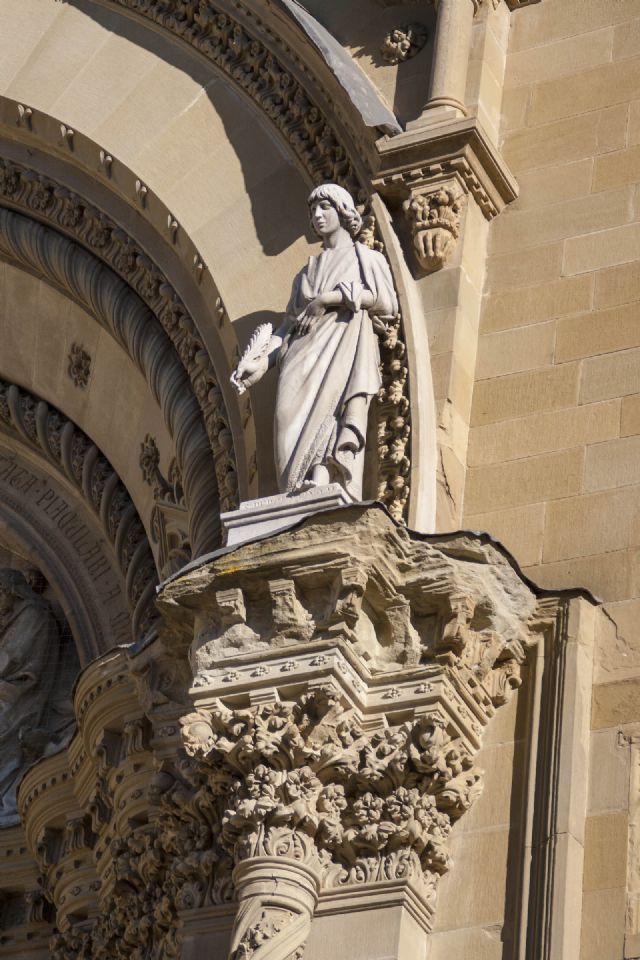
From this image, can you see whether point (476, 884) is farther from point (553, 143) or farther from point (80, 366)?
point (80, 366)

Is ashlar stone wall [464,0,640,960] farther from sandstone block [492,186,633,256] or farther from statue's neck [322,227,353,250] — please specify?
statue's neck [322,227,353,250]

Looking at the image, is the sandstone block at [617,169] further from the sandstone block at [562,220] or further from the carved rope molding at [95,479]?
the carved rope molding at [95,479]

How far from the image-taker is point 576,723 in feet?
26.5

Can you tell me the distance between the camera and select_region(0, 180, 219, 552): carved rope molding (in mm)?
10133

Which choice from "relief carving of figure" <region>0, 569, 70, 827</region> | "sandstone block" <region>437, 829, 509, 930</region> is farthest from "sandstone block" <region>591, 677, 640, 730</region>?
"relief carving of figure" <region>0, 569, 70, 827</region>

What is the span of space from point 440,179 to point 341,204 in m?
0.53

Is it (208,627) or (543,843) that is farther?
(208,627)

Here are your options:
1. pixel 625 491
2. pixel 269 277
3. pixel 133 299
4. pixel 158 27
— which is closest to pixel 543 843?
pixel 625 491

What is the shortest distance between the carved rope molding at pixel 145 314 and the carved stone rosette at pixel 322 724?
4.62 ft

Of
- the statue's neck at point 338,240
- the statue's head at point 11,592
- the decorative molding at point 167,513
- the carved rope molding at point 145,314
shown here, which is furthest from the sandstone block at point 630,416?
the statue's head at point 11,592

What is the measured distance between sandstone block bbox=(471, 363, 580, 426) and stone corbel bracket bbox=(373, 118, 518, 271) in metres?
0.64

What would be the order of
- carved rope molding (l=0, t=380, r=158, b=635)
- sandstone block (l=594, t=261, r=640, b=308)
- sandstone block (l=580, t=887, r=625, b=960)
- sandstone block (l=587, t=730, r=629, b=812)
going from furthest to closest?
carved rope molding (l=0, t=380, r=158, b=635) < sandstone block (l=594, t=261, r=640, b=308) < sandstone block (l=587, t=730, r=629, b=812) < sandstone block (l=580, t=887, r=625, b=960)

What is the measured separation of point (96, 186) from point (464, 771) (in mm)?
4488

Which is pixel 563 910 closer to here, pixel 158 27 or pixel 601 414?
pixel 601 414
